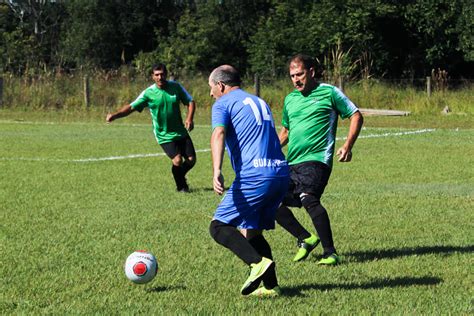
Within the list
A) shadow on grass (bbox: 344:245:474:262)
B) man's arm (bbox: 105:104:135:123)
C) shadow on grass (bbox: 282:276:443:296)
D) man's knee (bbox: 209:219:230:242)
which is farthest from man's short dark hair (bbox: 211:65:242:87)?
man's arm (bbox: 105:104:135:123)

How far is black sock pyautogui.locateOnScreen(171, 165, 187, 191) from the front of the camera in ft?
42.1

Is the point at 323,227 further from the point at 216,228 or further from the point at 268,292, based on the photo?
the point at 216,228

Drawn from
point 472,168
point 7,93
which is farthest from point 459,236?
point 7,93

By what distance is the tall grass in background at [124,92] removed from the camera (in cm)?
3562

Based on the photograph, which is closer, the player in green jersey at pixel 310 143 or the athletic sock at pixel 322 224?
the athletic sock at pixel 322 224

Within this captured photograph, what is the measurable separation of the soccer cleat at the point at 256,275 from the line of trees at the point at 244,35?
31.5 m

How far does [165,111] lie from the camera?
42.9 ft

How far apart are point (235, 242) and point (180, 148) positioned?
7081 mm

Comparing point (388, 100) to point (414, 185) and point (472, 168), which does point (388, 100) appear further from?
point (414, 185)

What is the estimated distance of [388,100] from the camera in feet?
118

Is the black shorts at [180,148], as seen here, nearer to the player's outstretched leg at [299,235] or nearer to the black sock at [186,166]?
the black sock at [186,166]

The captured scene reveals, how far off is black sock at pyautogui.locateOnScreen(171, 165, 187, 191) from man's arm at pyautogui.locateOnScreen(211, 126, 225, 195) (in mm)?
6699

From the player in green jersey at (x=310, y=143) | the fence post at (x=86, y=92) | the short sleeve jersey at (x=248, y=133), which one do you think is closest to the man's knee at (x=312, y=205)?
the player in green jersey at (x=310, y=143)

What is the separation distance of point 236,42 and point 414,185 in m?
47.5
